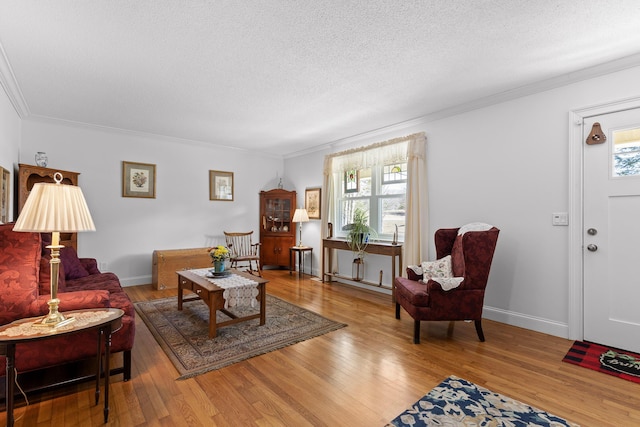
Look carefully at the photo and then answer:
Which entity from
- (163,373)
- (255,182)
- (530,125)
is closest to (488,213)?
(530,125)

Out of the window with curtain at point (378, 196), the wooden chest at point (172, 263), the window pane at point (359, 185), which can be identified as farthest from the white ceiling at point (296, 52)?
the wooden chest at point (172, 263)

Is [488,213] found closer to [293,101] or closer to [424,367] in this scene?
[424,367]

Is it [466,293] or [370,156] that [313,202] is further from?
[466,293]

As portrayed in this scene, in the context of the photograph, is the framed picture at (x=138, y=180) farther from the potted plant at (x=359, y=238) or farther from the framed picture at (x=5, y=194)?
the potted plant at (x=359, y=238)

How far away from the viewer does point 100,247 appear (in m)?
4.71

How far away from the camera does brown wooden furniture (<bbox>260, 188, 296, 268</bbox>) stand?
636cm

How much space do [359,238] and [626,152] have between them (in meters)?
3.01

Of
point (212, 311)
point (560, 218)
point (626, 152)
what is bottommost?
point (212, 311)

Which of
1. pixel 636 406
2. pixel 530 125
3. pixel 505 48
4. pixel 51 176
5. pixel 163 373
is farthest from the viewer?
pixel 51 176

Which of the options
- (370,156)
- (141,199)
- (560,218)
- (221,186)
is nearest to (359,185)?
(370,156)

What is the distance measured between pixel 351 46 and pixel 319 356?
2552 millimetres

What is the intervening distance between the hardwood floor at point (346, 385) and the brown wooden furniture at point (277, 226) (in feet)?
11.2

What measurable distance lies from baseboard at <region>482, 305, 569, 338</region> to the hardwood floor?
3.7 inches

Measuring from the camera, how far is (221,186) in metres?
5.99
